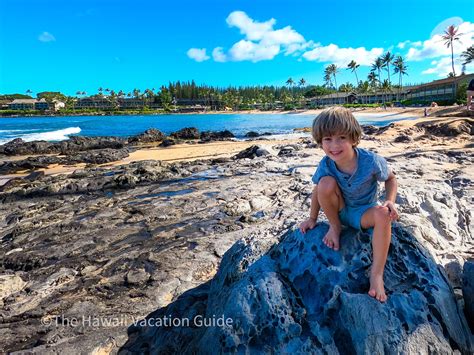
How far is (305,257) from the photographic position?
2.47 meters

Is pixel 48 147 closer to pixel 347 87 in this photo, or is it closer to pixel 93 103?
pixel 347 87

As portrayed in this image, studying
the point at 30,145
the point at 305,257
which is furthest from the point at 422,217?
the point at 30,145

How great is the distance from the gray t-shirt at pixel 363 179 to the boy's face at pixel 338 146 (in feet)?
0.48

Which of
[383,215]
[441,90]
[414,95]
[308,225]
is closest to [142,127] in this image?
[308,225]

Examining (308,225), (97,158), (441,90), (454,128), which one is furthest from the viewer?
(441,90)

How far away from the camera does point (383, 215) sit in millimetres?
2217

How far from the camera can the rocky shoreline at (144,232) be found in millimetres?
3418

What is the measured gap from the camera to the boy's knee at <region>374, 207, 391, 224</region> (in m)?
2.21

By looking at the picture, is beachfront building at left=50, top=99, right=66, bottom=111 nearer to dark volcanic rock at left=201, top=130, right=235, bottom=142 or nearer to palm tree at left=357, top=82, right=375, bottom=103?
palm tree at left=357, top=82, right=375, bottom=103

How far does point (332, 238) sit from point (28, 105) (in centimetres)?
16844

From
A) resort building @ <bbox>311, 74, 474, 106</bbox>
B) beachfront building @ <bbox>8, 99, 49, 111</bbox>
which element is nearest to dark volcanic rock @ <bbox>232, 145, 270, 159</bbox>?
resort building @ <bbox>311, 74, 474, 106</bbox>

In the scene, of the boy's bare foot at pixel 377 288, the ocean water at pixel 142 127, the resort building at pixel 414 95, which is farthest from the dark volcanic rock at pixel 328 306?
the resort building at pixel 414 95

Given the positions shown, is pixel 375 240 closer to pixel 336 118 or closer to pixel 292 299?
pixel 292 299

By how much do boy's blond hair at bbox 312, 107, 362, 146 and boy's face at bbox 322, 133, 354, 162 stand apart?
3 centimetres
